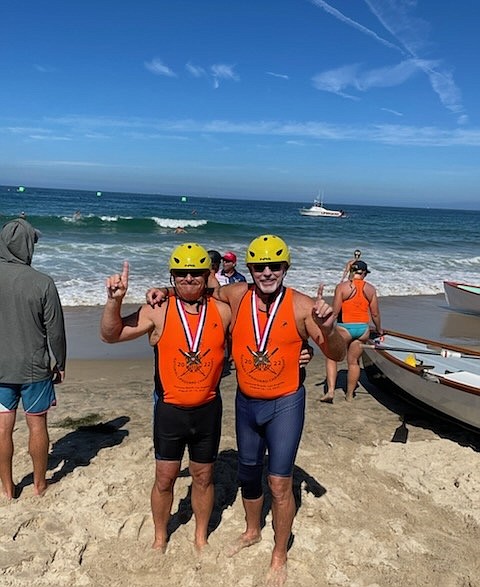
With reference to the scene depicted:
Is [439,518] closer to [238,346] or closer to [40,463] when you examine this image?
[238,346]

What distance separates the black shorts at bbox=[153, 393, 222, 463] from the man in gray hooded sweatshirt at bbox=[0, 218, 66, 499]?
107cm

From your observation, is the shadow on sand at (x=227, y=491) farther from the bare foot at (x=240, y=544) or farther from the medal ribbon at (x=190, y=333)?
the medal ribbon at (x=190, y=333)

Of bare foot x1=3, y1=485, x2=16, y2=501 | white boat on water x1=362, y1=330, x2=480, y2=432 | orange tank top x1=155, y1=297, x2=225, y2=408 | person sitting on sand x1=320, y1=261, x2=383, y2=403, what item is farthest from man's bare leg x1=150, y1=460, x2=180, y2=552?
person sitting on sand x1=320, y1=261, x2=383, y2=403

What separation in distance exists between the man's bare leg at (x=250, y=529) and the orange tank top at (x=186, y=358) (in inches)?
37.8

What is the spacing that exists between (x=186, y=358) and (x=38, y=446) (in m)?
1.70

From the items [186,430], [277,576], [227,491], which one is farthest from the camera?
[227,491]

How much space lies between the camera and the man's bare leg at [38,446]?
12.5 feet

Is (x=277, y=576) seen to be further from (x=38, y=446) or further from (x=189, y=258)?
(x=189, y=258)

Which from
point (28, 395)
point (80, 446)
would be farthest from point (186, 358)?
point (80, 446)

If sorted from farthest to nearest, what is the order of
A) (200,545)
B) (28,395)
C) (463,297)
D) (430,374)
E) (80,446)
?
(463,297) < (430,374) < (80,446) < (28,395) < (200,545)

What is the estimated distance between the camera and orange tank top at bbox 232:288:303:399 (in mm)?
3033

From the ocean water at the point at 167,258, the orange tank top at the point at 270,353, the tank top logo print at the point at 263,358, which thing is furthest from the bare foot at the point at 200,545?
the ocean water at the point at 167,258

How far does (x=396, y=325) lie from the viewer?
11.6 metres

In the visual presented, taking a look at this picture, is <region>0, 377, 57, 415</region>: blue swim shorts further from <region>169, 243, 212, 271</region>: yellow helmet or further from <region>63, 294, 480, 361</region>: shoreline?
<region>63, 294, 480, 361</region>: shoreline
